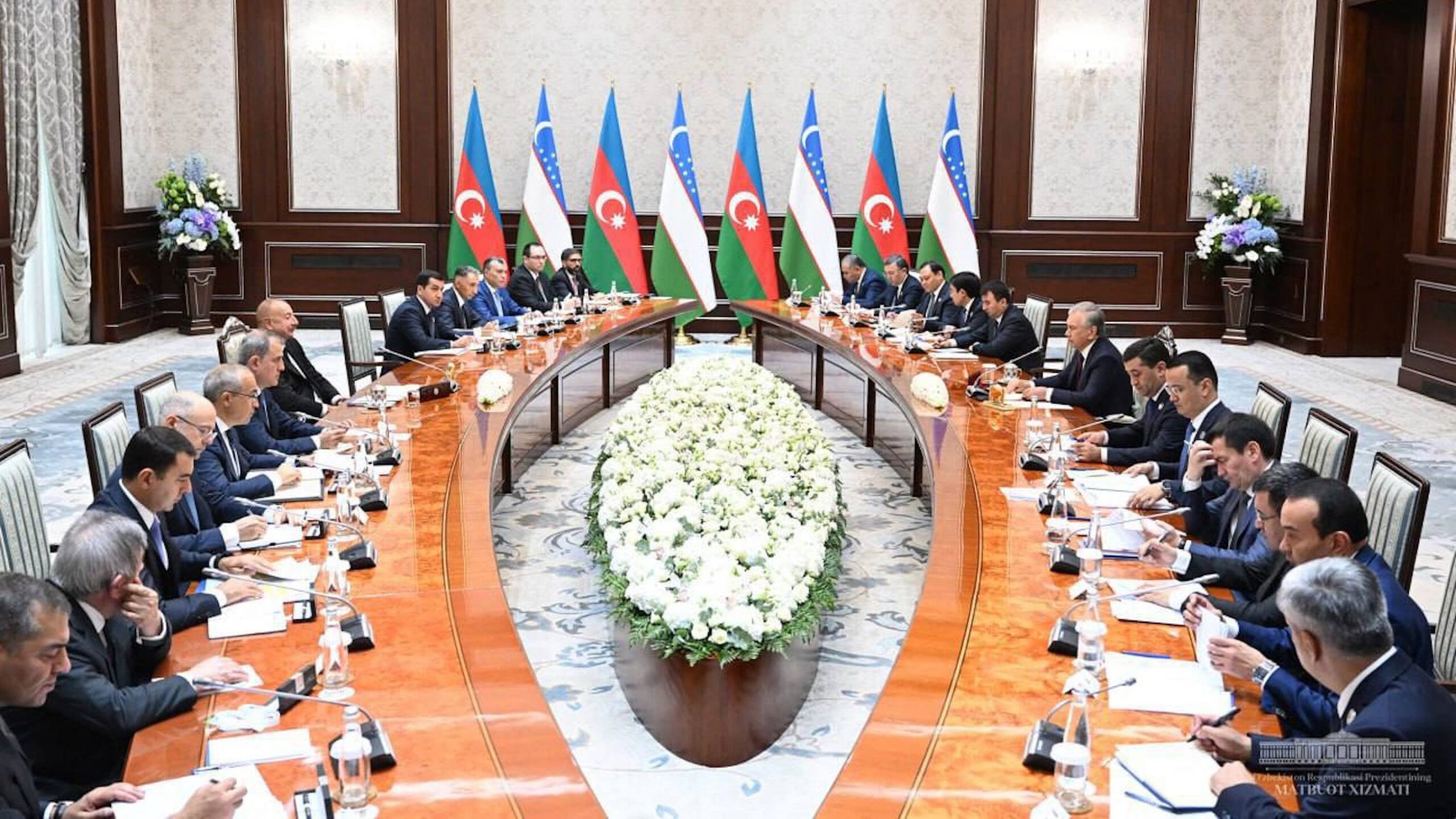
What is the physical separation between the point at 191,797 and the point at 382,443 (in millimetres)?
2838

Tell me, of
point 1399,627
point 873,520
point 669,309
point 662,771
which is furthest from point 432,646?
point 669,309

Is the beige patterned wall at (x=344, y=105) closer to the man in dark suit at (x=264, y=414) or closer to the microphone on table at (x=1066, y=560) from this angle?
the man in dark suit at (x=264, y=414)

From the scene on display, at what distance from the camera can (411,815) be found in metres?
2.16

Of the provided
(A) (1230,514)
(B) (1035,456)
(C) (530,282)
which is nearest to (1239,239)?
(C) (530,282)

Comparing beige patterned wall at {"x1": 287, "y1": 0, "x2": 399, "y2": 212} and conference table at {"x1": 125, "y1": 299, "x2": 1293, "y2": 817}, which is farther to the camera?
beige patterned wall at {"x1": 287, "y1": 0, "x2": 399, "y2": 212}

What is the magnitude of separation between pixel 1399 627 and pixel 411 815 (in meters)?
1.94

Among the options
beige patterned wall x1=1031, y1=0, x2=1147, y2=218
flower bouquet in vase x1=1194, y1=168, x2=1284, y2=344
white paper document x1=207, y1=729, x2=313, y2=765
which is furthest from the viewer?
beige patterned wall x1=1031, y1=0, x2=1147, y2=218

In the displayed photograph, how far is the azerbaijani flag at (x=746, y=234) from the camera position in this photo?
39.7 feet

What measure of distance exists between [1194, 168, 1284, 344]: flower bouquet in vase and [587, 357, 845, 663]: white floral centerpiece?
7467 millimetres

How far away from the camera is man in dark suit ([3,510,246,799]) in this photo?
2.56 meters

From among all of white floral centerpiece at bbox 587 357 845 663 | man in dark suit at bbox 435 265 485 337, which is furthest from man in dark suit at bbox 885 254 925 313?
white floral centerpiece at bbox 587 357 845 663

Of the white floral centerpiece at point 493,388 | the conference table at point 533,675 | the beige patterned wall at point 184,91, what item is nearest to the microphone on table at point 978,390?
the conference table at point 533,675

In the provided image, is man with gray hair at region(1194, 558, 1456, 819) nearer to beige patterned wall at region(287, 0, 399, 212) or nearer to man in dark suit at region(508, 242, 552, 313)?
man in dark suit at region(508, 242, 552, 313)

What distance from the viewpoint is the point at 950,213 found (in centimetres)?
1187
